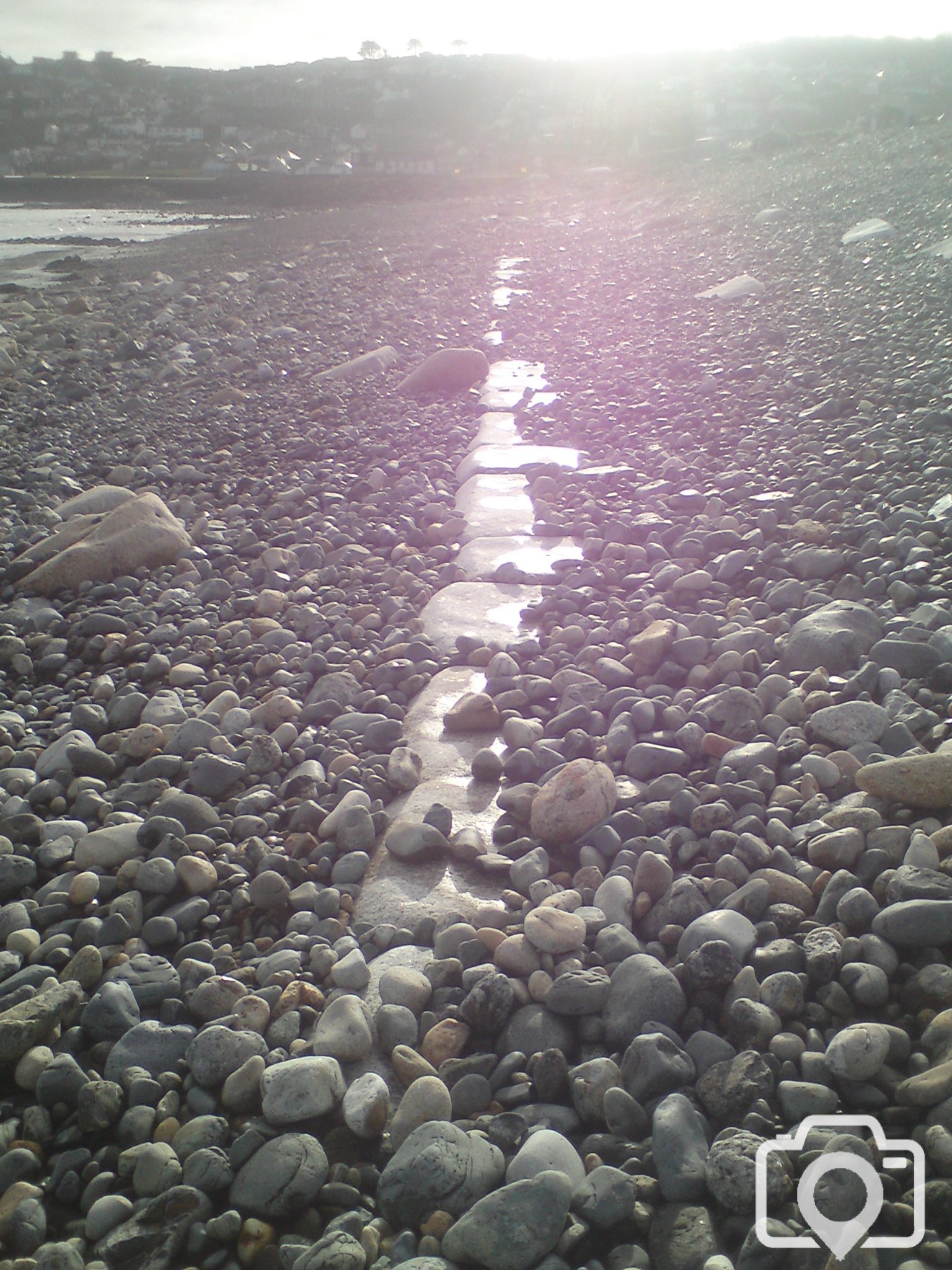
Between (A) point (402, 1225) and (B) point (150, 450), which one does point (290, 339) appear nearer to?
(B) point (150, 450)

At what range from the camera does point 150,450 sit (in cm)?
567

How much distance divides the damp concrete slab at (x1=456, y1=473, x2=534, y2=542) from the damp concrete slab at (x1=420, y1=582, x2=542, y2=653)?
1.96 ft

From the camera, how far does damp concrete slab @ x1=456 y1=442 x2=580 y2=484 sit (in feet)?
16.6

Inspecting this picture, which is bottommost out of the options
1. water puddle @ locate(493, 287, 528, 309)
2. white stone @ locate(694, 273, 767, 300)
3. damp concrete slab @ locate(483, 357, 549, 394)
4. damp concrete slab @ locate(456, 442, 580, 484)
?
damp concrete slab @ locate(456, 442, 580, 484)

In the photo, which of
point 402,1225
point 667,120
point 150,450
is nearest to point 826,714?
point 402,1225

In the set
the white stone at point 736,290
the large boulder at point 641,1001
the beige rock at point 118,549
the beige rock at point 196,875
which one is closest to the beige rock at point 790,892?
the large boulder at point 641,1001

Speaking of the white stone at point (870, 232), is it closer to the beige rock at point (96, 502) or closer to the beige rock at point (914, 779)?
the beige rock at point (96, 502)

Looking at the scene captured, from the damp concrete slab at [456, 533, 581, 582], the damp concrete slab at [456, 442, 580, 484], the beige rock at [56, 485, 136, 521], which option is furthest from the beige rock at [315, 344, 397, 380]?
the damp concrete slab at [456, 533, 581, 582]

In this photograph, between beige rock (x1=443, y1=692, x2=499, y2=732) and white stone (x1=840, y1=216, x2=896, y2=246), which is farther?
white stone (x1=840, y1=216, x2=896, y2=246)

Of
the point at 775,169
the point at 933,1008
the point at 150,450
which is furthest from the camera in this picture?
the point at 775,169

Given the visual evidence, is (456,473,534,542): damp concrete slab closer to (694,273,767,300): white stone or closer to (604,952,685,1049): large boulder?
(604,952,685,1049): large boulder

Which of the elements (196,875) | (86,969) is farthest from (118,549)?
(86,969)

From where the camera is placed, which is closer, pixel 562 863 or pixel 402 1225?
pixel 402 1225

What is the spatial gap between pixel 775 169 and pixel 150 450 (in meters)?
18.1
